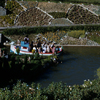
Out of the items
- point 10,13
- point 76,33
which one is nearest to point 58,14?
point 76,33

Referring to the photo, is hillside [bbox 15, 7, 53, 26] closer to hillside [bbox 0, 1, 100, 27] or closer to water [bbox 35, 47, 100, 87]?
hillside [bbox 0, 1, 100, 27]

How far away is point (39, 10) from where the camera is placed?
51.1 metres

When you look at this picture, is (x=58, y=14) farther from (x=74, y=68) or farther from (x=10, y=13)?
(x=74, y=68)

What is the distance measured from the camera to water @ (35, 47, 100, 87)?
2541 centimetres

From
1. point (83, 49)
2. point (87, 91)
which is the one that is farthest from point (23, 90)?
point (83, 49)

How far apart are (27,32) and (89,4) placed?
18468mm

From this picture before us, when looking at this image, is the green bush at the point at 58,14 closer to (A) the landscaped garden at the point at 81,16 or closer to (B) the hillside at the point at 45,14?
(B) the hillside at the point at 45,14

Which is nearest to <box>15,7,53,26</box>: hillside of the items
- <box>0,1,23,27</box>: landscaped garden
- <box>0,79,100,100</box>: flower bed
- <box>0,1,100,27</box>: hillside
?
<box>0,1,100,27</box>: hillside

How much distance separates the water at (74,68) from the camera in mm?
25406

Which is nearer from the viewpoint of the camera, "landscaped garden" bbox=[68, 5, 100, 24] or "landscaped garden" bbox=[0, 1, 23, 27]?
"landscaped garden" bbox=[0, 1, 23, 27]

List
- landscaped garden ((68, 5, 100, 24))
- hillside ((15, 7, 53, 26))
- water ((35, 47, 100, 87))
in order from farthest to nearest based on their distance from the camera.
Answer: landscaped garden ((68, 5, 100, 24)) → hillside ((15, 7, 53, 26)) → water ((35, 47, 100, 87))

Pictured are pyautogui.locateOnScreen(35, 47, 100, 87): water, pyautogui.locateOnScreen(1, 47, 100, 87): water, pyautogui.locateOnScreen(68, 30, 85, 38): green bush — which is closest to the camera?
pyautogui.locateOnScreen(1, 47, 100, 87): water

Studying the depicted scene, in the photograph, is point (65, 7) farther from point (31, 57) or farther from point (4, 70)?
point (4, 70)

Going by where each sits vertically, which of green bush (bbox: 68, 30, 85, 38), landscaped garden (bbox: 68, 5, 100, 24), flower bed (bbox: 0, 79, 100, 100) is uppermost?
flower bed (bbox: 0, 79, 100, 100)
